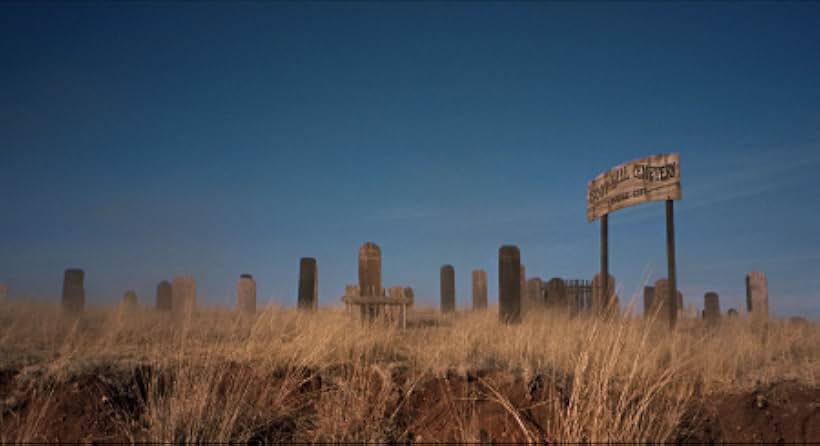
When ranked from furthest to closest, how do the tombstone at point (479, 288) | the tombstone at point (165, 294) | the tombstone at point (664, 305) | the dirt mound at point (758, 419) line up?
the tombstone at point (479, 288), the tombstone at point (165, 294), the tombstone at point (664, 305), the dirt mound at point (758, 419)

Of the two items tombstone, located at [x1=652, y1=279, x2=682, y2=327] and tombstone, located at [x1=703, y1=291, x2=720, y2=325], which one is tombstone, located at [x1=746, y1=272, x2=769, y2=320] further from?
tombstone, located at [x1=652, y1=279, x2=682, y2=327]

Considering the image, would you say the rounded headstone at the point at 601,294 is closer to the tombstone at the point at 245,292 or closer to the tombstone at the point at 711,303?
the tombstone at the point at 711,303

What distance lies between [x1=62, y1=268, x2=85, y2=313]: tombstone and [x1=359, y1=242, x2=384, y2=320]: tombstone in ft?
26.8

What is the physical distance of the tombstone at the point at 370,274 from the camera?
1180cm

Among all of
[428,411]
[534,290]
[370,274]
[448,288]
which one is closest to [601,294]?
[370,274]

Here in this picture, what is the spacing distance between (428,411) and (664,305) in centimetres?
1017

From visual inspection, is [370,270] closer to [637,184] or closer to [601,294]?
[601,294]

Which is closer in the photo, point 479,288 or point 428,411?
point 428,411

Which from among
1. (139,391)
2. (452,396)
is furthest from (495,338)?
(139,391)

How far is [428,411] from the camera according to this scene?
535cm

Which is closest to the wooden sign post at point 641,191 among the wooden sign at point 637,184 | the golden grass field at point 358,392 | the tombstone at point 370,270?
the wooden sign at point 637,184

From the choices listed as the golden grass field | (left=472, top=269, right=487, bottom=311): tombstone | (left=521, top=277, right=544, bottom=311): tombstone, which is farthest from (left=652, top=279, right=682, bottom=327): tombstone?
(left=472, top=269, right=487, bottom=311): tombstone

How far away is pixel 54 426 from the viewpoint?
5.01 metres

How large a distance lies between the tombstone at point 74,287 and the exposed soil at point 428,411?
11155 mm
